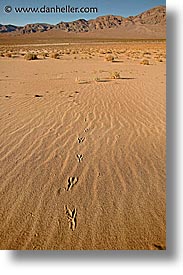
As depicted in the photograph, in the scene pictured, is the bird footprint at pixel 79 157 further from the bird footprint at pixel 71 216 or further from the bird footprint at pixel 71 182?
the bird footprint at pixel 71 216

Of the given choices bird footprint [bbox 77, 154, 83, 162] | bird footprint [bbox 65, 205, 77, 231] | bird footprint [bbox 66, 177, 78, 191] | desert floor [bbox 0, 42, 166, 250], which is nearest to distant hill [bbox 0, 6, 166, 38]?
desert floor [bbox 0, 42, 166, 250]

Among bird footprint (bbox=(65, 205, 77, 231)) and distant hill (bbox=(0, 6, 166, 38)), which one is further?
distant hill (bbox=(0, 6, 166, 38))

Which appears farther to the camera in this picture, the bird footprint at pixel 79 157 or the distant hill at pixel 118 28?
the distant hill at pixel 118 28

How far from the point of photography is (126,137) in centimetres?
429

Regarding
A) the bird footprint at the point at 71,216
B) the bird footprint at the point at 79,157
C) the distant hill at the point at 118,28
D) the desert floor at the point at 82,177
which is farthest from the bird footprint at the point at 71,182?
the distant hill at the point at 118,28

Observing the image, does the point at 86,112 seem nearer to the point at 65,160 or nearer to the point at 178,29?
the point at 65,160

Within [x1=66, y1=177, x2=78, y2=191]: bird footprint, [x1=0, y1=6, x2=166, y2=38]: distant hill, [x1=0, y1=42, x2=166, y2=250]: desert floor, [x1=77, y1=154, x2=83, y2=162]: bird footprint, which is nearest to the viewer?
[x1=0, y1=42, x2=166, y2=250]: desert floor

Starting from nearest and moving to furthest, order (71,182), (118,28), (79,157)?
(71,182), (79,157), (118,28)

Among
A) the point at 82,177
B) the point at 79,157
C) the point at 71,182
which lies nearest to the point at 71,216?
the point at 71,182

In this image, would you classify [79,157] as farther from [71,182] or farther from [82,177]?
[71,182]

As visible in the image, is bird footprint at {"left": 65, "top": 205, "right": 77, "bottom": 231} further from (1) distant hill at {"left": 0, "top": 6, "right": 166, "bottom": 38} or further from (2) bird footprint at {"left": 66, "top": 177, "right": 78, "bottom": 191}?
(1) distant hill at {"left": 0, "top": 6, "right": 166, "bottom": 38}

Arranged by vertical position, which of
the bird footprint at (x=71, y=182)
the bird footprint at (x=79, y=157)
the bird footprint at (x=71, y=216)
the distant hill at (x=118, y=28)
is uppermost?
the distant hill at (x=118, y=28)

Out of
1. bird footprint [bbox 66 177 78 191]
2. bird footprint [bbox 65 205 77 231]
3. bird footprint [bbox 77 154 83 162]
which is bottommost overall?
bird footprint [bbox 65 205 77 231]

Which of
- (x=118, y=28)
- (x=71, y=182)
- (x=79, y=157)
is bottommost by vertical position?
(x=71, y=182)
